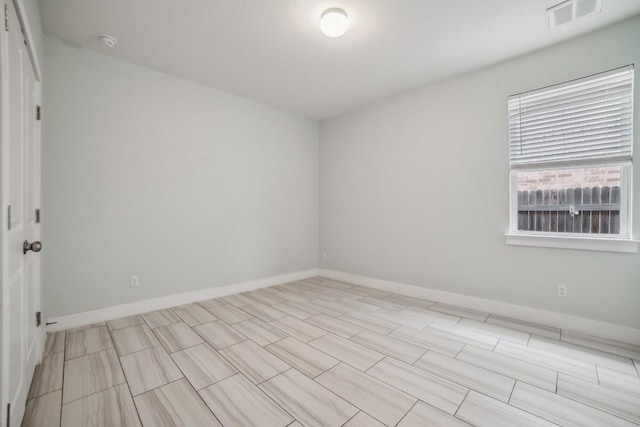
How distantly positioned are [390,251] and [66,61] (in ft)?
13.3

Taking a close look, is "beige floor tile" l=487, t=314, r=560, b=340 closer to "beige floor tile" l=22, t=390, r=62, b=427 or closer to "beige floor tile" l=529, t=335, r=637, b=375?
"beige floor tile" l=529, t=335, r=637, b=375

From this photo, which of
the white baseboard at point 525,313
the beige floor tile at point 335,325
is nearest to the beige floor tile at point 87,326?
the beige floor tile at point 335,325

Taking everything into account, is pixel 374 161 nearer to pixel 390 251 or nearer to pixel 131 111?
pixel 390 251

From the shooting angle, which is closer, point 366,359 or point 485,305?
point 366,359

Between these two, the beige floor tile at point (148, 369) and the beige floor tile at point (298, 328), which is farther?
the beige floor tile at point (298, 328)

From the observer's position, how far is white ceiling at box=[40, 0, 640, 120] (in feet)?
6.90

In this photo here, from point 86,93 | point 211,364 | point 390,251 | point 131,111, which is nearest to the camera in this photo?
point 211,364

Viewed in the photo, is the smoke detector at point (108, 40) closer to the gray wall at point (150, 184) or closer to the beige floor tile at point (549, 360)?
the gray wall at point (150, 184)

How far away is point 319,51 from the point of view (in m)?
2.68

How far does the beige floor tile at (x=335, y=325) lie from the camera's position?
2.49 metres

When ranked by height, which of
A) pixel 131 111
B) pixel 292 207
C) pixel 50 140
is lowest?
pixel 292 207

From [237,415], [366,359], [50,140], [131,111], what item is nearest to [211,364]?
[237,415]

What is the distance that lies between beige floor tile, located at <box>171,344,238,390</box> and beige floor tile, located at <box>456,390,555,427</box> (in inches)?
56.8

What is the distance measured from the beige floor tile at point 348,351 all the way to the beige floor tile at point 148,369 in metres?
1.05
